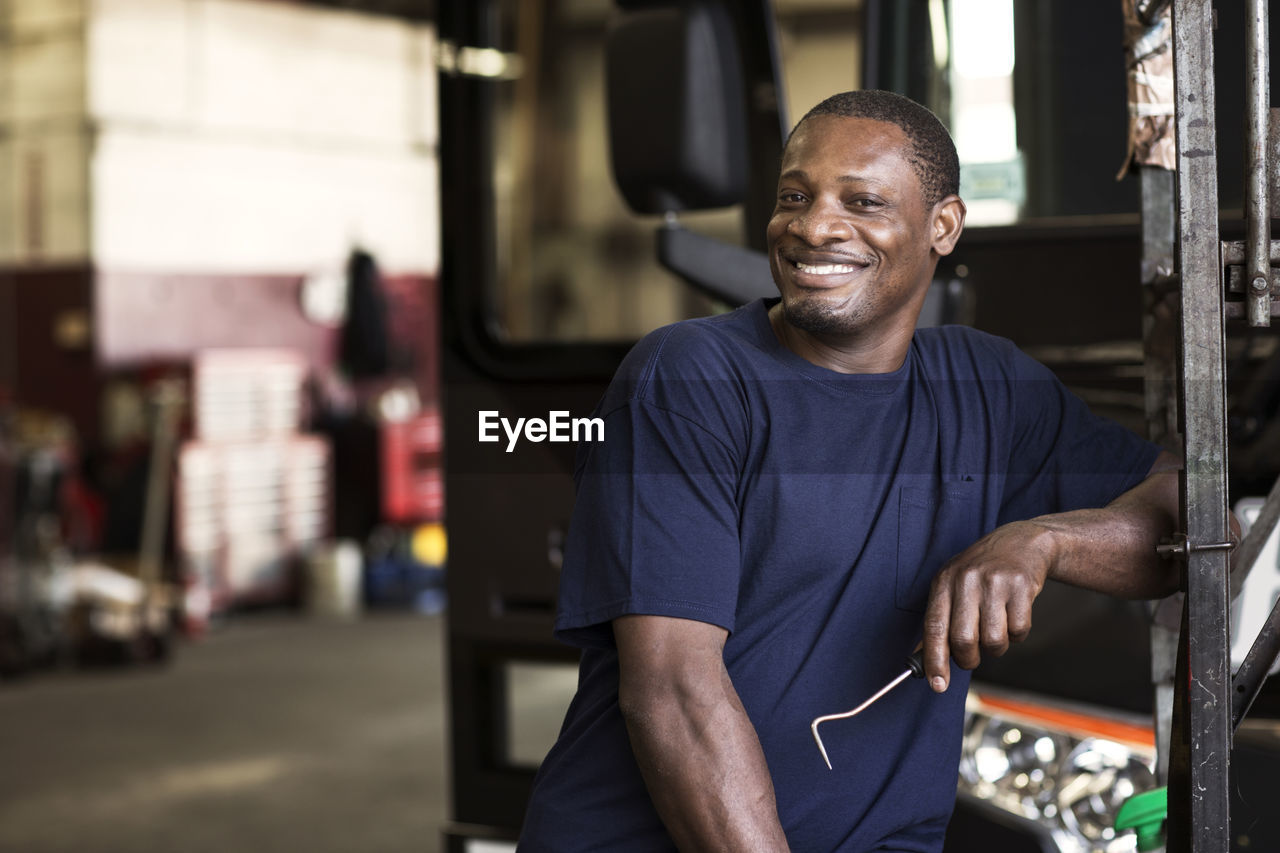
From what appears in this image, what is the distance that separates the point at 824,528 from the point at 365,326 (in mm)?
7120

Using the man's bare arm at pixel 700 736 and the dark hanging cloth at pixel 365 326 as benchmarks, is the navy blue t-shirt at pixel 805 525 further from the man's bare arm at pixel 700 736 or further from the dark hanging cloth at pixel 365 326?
the dark hanging cloth at pixel 365 326

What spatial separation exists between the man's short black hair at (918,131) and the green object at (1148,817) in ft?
2.05

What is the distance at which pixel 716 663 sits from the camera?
1165mm

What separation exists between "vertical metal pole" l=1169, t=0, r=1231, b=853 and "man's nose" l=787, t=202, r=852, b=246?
258 millimetres

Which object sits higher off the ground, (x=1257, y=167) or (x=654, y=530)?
(x=1257, y=167)

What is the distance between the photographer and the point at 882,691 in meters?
1.20

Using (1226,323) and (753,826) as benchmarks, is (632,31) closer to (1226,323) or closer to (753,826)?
(1226,323)

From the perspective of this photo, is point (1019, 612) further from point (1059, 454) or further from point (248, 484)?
point (248, 484)

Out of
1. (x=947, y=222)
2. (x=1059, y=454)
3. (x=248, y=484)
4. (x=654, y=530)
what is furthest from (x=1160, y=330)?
(x=248, y=484)

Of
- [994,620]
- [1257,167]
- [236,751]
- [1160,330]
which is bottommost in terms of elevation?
[236,751]

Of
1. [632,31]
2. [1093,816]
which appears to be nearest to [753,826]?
[1093,816]

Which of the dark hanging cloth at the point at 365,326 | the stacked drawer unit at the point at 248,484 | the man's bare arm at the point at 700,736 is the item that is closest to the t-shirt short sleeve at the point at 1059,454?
the man's bare arm at the point at 700,736

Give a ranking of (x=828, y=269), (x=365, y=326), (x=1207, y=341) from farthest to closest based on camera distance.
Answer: (x=365, y=326), (x=828, y=269), (x=1207, y=341)

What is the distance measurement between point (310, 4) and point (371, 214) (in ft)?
4.27
